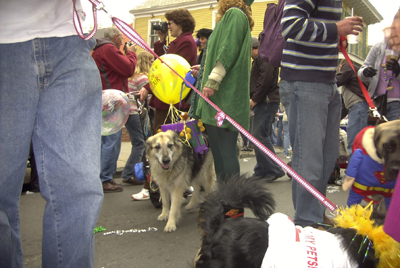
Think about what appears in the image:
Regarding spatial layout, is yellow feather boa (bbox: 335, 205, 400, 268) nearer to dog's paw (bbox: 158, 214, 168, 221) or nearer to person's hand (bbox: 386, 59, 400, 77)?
dog's paw (bbox: 158, 214, 168, 221)

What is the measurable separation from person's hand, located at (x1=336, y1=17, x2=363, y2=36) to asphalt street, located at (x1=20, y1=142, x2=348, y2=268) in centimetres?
122

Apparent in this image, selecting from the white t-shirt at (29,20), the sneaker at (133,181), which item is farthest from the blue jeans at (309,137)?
the sneaker at (133,181)

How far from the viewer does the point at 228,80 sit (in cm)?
286

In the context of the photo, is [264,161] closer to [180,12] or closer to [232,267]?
[180,12]

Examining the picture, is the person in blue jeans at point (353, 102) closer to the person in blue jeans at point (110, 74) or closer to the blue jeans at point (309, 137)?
the blue jeans at point (309, 137)

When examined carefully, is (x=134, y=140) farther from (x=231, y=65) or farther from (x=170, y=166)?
(x=231, y=65)

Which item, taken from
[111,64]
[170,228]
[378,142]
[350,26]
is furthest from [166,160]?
[350,26]

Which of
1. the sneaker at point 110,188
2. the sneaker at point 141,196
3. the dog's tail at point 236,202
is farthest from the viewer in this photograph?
the sneaker at point 110,188

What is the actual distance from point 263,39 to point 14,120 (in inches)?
88.9

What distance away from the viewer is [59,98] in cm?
Answer: 136

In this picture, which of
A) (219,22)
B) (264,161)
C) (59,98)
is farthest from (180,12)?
(59,98)

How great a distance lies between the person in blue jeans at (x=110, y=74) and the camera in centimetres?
450

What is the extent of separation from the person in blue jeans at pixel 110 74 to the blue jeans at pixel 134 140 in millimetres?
267

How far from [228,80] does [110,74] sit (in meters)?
2.40
